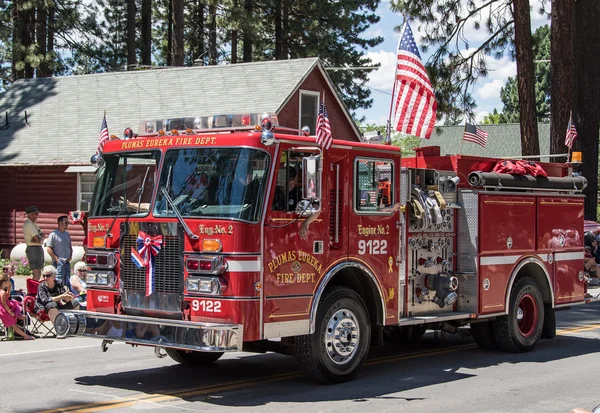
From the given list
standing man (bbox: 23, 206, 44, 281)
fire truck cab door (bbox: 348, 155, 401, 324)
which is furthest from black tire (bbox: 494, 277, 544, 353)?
standing man (bbox: 23, 206, 44, 281)

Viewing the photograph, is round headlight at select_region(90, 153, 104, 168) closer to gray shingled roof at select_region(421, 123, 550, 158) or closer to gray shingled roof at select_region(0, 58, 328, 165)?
gray shingled roof at select_region(0, 58, 328, 165)

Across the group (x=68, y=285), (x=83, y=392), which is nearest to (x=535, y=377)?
(x=83, y=392)

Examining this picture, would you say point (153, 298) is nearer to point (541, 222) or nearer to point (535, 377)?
point (535, 377)

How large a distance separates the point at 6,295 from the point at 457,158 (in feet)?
22.3

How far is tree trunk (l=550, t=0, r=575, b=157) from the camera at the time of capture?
2286cm

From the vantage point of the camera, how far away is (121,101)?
27703 mm

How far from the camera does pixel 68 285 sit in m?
16.1

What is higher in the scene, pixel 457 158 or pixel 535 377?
pixel 457 158

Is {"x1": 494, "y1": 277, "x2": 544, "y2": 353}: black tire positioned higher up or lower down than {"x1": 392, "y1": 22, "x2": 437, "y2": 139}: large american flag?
lower down

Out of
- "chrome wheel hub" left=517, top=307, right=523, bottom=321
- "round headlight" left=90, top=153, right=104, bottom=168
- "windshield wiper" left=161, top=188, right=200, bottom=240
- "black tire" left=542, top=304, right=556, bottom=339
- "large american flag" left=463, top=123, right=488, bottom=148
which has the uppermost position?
"large american flag" left=463, top=123, right=488, bottom=148

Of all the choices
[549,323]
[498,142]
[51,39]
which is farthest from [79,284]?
[498,142]

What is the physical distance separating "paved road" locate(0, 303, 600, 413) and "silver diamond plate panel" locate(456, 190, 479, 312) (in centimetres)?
82

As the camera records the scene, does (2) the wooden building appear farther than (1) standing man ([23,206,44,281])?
Yes

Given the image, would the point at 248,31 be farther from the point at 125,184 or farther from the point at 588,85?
the point at 125,184
